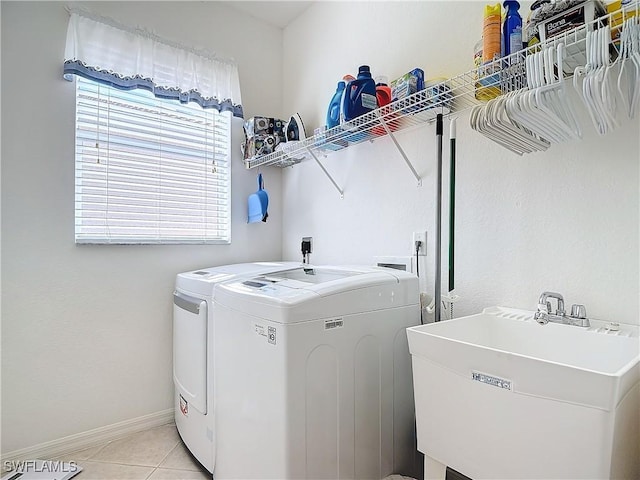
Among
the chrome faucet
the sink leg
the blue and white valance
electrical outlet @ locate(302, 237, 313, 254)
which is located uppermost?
the blue and white valance

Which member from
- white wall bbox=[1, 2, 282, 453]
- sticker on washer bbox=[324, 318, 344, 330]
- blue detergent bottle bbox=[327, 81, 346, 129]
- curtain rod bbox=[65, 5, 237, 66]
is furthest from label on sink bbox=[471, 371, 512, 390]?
curtain rod bbox=[65, 5, 237, 66]

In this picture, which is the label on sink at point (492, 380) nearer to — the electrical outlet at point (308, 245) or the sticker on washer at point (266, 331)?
the sticker on washer at point (266, 331)

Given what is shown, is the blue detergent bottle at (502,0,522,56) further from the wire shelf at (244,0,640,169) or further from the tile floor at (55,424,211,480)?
the tile floor at (55,424,211,480)

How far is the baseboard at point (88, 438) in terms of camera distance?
1.84 m

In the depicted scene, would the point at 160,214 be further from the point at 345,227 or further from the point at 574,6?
the point at 574,6

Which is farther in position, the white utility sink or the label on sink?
the label on sink

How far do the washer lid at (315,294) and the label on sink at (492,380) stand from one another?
0.49 m

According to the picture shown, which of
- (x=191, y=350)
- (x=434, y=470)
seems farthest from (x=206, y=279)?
(x=434, y=470)

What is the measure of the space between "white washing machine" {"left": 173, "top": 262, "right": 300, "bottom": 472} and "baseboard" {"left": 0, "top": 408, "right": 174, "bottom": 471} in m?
0.28

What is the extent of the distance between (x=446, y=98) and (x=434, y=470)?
1.32 meters

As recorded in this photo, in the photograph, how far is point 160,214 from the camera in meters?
2.25

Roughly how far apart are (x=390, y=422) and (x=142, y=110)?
211 cm

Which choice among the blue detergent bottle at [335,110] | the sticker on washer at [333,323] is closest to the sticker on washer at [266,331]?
the sticker on washer at [333,323]

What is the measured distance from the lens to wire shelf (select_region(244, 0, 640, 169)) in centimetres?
103
